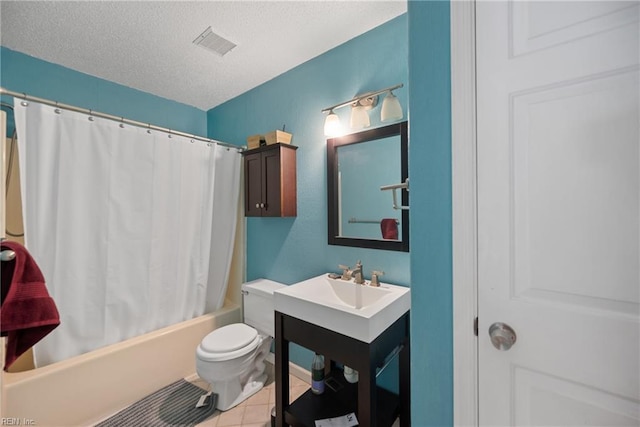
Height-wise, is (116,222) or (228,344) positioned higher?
(116,222)

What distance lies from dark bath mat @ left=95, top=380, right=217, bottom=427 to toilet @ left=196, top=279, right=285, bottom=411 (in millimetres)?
143

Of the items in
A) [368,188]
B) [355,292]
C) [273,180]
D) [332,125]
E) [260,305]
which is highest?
[332,125]

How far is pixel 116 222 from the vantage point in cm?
174

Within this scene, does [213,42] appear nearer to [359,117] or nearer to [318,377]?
[359,117]

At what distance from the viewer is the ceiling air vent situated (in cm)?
162

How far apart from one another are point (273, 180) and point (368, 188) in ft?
2.58

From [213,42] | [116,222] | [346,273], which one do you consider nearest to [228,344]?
[346,273]

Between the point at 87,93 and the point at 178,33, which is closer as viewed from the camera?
the point at 178,33

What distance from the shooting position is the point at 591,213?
0.59 m

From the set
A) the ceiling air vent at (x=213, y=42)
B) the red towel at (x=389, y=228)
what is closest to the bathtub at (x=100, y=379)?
the red towel at (x=389, y=228)

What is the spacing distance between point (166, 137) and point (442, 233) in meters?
2.07

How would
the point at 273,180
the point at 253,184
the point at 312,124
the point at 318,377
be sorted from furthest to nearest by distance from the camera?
the point at 253,184, the point at 273,180, the point at 312,124, the point at 318,377

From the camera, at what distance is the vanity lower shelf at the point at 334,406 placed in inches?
53.0

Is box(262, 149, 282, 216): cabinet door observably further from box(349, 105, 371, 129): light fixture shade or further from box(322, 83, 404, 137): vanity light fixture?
box(349, 105, 371, 129): light fixture shade
